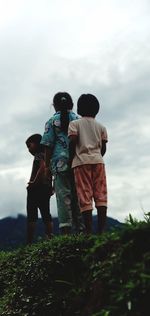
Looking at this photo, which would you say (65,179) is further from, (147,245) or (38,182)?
(147,245)

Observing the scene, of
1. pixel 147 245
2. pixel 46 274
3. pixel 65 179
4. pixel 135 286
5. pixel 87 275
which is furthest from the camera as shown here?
pixel 65 179

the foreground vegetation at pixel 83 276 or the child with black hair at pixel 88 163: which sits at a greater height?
the child with black hair at pixel 88 163

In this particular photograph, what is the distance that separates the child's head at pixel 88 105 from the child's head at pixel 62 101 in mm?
461

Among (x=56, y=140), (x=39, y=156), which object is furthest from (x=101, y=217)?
(x=39, y=156)

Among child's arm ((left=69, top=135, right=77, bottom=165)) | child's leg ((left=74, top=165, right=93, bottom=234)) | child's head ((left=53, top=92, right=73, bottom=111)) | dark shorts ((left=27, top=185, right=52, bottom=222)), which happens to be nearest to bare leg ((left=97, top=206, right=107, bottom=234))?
child's leg ((left=74, top=165, right=93, bottom=234))

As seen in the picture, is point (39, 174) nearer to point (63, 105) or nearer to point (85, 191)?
point (63, 105)

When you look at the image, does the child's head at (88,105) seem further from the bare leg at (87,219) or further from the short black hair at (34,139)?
the short black hair at (34,139)

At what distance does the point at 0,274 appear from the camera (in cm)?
837

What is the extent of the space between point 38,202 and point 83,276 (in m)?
6.12

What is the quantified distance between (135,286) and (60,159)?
5353 mm

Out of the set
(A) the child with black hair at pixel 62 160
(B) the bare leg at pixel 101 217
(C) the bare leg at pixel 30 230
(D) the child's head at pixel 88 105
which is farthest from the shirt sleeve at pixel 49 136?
(C) the bare leg at pixel 30 230

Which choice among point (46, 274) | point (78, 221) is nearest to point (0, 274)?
point (78, 221)

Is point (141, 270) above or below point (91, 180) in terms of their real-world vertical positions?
below

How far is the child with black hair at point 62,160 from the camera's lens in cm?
905
